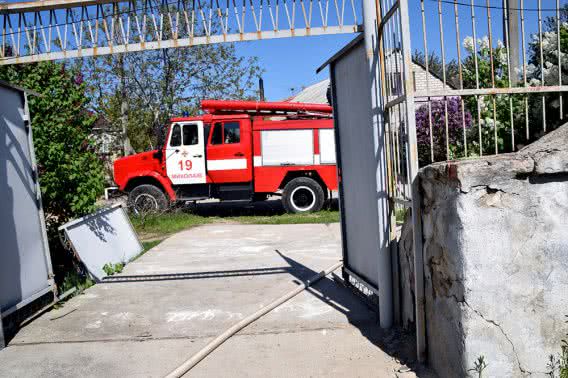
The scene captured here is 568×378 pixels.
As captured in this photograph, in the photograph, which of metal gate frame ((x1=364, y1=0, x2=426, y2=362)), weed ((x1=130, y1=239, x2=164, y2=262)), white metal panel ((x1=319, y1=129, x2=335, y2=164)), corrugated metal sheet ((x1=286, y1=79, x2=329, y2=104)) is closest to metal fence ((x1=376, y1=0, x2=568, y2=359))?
metal gate frame ((x1=364, y1=0, x2=426, y2=362))

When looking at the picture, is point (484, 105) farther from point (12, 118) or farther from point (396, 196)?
point (12, 118)

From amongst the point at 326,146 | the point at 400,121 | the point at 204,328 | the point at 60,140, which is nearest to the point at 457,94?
the point at 400,121

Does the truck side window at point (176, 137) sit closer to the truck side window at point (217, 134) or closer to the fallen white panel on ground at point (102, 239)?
the truck side window at point (217, 134)

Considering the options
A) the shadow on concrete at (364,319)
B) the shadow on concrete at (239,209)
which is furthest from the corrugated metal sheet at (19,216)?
the shadow on concrete at (239,209)

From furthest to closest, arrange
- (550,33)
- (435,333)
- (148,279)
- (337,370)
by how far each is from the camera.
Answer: (148,279) < (550,33) < (337,370) < (435,333)

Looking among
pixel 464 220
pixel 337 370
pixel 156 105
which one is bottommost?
pixel 337 370

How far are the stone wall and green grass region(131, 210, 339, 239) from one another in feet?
28.2

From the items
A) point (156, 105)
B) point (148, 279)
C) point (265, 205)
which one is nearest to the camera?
point (148, 279)

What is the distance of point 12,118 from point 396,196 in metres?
3.74

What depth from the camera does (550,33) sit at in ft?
15.7

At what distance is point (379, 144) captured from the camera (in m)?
4.19

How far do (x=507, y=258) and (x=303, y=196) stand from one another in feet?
34.3

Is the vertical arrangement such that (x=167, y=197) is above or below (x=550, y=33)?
below

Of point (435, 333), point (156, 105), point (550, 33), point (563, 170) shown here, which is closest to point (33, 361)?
point (435, 333)
